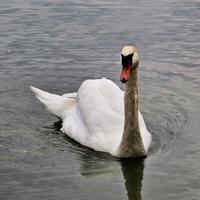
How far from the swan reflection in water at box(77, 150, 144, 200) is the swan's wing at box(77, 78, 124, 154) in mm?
218

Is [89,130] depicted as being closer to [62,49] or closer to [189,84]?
[189,84]

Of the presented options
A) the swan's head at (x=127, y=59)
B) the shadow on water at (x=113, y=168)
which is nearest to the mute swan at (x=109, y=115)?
the swan's head at (x=127, y=59)

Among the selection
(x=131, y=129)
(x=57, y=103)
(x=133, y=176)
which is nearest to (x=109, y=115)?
(x=131, y=129)

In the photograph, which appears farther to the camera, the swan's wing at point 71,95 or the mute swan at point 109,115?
the swan's wing at point 71,95

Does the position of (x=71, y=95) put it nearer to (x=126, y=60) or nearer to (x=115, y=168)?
(x=115, y=168)

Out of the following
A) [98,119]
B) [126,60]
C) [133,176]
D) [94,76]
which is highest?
[126,60]

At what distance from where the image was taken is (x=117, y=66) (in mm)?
13406

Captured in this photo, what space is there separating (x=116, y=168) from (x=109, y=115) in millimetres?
1023

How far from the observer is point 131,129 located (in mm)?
8836

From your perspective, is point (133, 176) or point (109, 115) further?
point (109, 115)

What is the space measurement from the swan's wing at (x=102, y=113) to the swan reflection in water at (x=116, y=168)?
0.22 metres

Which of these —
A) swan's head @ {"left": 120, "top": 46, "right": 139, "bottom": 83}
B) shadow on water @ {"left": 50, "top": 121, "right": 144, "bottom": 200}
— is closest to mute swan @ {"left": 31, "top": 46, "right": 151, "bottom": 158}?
swan's head @ {"left": 120, "top": 46, "right": 139, "bottom": 83}

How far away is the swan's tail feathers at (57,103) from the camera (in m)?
10.6

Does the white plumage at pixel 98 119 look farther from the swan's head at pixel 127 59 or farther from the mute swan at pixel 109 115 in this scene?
the swan's head at pixel 127 59
